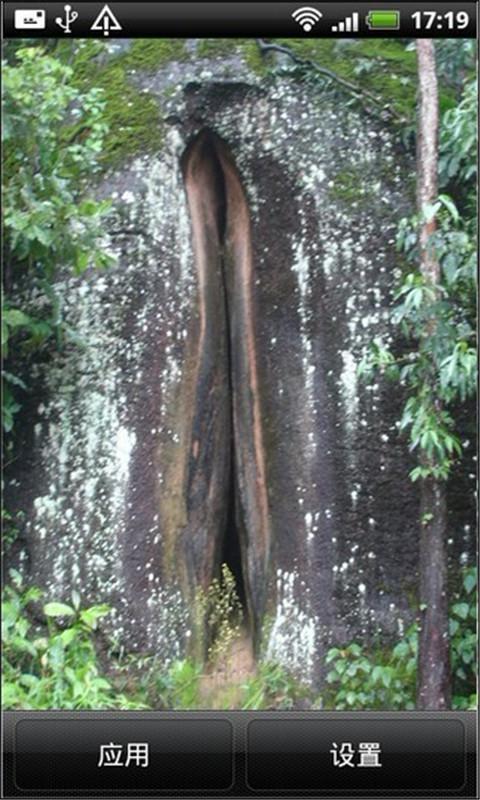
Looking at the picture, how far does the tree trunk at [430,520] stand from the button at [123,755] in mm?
1723

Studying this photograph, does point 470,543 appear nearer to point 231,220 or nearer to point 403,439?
point 403,439

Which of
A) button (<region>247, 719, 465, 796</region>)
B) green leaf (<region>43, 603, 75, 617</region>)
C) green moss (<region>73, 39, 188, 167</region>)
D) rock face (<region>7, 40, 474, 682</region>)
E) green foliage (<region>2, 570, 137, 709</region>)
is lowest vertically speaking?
button (<region>247, 719, 465, 796</region>)

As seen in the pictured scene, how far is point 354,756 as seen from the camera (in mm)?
2242

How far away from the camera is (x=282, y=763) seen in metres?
2.21

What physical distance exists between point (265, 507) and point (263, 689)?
3.49 feet

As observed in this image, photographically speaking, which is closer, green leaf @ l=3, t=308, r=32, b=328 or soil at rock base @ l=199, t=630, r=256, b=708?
soil at rock base @ l=199, t=630, r=256, b=708

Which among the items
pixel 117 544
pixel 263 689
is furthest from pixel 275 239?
pixel 263 689

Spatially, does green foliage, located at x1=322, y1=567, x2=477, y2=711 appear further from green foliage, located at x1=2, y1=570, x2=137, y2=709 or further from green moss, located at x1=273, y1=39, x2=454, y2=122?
green moss, located at x1=273, y1=39, x2=454, y2=122

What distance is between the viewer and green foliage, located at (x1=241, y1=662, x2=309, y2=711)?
12.6 ft

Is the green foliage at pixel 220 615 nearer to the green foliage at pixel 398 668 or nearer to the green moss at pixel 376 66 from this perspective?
the green foliage at pixel 398 668
